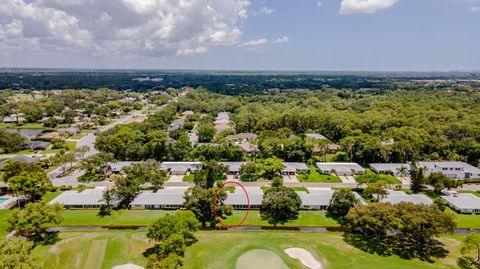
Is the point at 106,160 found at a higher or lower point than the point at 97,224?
higher

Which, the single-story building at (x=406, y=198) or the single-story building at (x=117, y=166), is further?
the single-story building at (x=117, y=166)

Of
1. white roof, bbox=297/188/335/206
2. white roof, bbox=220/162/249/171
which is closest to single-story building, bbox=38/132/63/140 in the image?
white roof, bbox=220/162/249/171

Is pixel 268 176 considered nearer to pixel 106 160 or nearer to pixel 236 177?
pixel 236 177

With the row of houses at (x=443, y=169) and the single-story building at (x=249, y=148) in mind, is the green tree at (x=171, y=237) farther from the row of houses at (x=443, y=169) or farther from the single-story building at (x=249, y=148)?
the row of houses at (x=443, y=169)

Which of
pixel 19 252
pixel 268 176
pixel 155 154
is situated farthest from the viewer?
pixel 155 154

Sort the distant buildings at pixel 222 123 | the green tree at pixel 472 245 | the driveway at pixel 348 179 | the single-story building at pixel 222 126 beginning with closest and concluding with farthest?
the green tree at pixel 472 245
the driveway at pixel 348 179
the distant buildings at pixel 222 123
the single-story building at pixel 222 126

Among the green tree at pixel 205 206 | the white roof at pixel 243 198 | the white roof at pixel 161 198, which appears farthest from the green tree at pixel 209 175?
the green tree at pixel 205 206

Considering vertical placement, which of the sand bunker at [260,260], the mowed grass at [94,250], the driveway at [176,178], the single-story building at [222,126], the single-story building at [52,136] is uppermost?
the single-story building at [222,126]

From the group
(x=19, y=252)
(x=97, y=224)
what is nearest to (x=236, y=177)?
(x=97, y=224)
